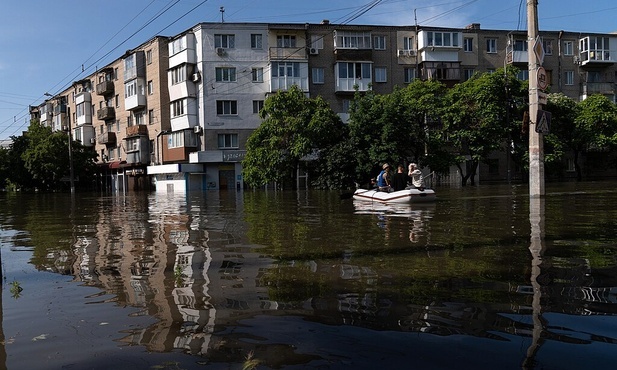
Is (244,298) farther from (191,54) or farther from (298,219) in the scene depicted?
(191,54)

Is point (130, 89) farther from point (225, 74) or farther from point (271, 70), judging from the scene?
point (271, 70)

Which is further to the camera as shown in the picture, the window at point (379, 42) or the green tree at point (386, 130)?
the window at point (379, 42)

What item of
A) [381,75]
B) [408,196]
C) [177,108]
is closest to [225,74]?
[177,108]

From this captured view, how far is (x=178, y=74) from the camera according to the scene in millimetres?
51875

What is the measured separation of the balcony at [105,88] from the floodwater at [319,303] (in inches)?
2383

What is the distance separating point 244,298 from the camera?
17.0 feet

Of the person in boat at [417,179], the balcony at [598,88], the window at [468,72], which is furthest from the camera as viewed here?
the balcony at [598,88]

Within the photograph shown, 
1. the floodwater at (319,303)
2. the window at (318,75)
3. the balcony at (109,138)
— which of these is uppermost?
the window at (318,75)

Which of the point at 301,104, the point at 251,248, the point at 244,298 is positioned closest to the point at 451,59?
the point at 301,104

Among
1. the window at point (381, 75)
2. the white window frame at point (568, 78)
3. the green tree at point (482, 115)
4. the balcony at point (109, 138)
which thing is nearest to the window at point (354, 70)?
the window at point (381, 75)

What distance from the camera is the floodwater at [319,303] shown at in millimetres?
3535

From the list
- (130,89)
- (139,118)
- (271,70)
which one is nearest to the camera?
(271,70)

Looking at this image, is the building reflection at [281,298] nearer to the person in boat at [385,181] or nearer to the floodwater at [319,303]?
the floodwater at [319,303]

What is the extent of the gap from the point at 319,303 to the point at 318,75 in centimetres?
4778
